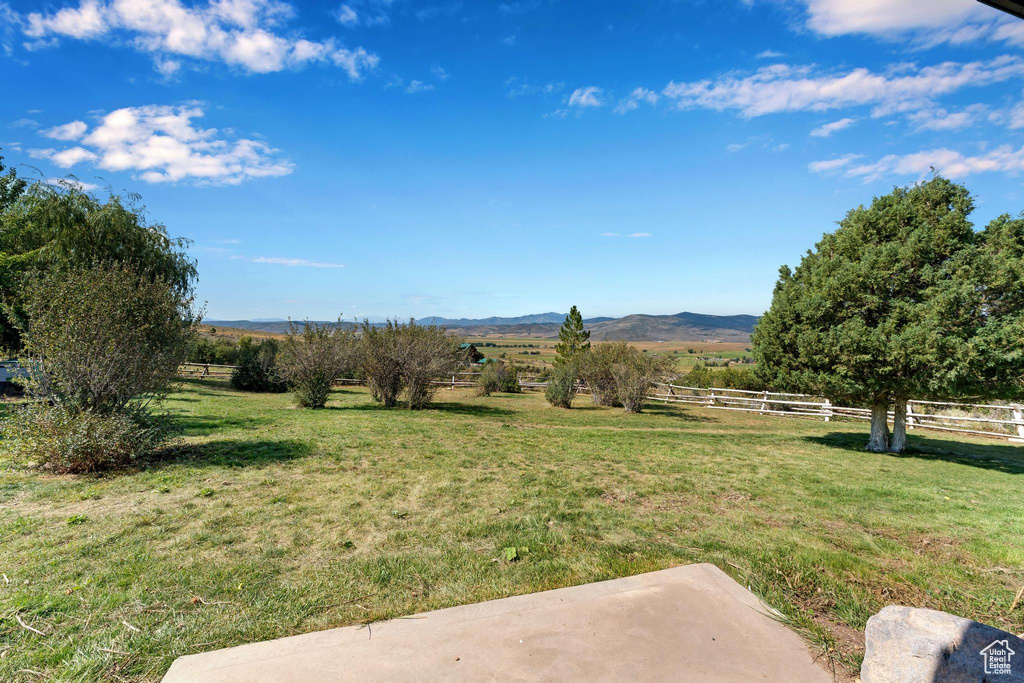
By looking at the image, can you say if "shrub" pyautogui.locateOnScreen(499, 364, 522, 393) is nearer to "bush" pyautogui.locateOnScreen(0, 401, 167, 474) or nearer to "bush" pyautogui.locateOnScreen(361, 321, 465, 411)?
"bush" pyautogui.locateOnScreen(361, 321, 465, 411)

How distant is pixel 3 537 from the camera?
14.5 ft

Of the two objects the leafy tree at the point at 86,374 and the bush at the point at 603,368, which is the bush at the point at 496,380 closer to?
the bush at the point at 603,368

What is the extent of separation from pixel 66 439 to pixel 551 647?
7.61m

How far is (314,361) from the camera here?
16469 mm

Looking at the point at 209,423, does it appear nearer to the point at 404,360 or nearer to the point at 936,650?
the point at 404,360

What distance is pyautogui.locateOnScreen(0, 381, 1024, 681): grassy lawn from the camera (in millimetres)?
3205

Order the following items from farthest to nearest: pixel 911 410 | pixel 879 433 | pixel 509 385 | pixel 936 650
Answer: pixel 509 385 < pixel 911 410 < pixel 879 433 < pixel 936 650

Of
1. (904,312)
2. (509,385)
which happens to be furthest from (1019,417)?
(509,385)

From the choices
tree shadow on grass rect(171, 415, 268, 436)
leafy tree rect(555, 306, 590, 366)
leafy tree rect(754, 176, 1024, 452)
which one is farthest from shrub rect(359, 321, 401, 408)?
leafy tree rect(555, 306, 590, 366)

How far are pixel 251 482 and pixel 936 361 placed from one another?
12.7 meters

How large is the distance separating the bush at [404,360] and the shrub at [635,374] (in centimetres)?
749

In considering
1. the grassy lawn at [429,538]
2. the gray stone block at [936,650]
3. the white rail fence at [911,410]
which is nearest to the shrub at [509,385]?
the white rail fence at [911,410]

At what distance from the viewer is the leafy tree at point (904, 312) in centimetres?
895

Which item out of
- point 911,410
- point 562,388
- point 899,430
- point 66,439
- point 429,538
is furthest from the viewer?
point 562,388
